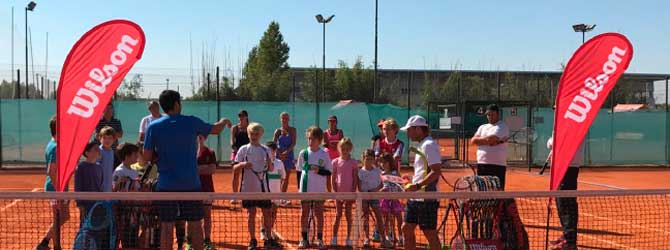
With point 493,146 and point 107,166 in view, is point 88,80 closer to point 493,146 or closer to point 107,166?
point 107,166

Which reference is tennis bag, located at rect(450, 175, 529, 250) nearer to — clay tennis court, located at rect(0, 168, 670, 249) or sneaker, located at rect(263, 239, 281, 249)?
clay tennis court, located at rect(0, 168, 670, 249)

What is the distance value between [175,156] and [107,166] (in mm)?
1698

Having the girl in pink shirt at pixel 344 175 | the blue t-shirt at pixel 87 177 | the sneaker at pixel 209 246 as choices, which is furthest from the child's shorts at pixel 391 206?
the blue t-shirt at pixel 87 177

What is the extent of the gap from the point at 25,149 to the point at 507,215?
50.1 ft

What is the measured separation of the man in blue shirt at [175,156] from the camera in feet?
16.5

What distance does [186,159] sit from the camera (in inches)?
200

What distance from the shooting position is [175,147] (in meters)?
5.03

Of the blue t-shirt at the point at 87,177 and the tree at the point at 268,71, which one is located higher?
the tree at the point at 268,71

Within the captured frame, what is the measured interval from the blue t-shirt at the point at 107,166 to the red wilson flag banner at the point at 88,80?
834 mm

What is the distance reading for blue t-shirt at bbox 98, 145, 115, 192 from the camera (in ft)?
20.4

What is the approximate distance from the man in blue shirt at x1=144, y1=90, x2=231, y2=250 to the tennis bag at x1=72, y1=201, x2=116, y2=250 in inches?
17.8

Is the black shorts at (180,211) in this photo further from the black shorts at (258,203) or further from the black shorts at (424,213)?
the black shorts at (424,213)

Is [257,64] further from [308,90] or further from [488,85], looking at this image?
[488,85]

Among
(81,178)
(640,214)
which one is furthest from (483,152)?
(81,178)
